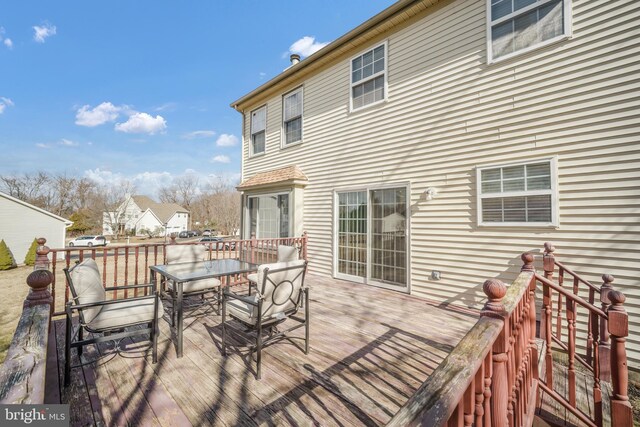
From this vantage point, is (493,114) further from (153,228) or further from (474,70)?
(153,228)

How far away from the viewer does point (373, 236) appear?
5.70 metres

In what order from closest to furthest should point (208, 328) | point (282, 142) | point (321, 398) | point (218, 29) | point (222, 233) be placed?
1. point (321, 398)
2. point (208, 328)
3. point (282, 142)
4. point (218, 29)
5. point (222, 233)

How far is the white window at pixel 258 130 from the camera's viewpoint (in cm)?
856

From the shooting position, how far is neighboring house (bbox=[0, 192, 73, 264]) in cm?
1691

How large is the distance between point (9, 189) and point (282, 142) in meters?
40.6

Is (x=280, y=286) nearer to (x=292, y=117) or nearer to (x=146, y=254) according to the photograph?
(x=146, y=254)

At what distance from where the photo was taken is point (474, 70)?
4.39 meters

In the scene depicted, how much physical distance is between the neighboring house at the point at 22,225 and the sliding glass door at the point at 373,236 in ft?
73.6

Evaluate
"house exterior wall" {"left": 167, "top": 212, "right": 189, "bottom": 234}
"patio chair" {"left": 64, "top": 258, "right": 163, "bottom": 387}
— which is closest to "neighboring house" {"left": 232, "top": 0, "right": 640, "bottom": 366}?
"patio chair" {"left": 64, "top": 258, "right": 163, "bottom": 387}

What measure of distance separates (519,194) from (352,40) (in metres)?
4.68

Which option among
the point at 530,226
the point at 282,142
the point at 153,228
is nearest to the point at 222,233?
the point at 153,228

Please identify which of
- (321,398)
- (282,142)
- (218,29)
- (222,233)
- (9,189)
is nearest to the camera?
(321,398)

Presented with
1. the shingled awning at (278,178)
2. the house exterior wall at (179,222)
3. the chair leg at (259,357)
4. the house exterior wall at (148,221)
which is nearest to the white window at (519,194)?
the chair leg at (259,357)

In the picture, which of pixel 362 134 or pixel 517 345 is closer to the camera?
pixel 517 345
